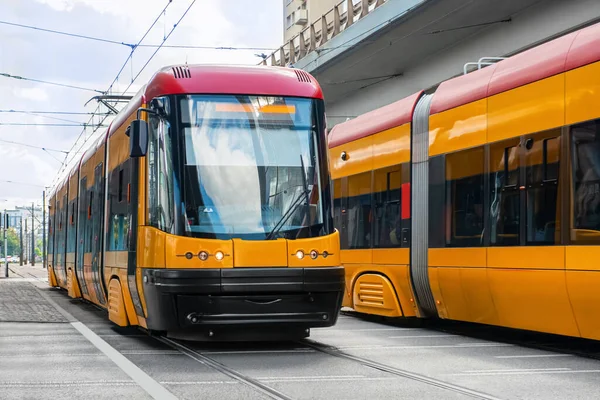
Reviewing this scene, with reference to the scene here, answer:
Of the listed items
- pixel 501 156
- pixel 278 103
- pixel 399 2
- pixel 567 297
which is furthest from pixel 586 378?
pixel 399 2

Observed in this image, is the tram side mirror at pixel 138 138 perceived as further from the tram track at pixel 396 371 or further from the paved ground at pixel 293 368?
the tram track at pixel 396 371

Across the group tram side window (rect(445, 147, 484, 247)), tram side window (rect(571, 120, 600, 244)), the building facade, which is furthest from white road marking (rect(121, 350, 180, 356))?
the building facade

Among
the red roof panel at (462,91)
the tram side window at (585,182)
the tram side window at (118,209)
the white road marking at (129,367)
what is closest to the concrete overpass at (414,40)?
the red roof panel at (462,91)

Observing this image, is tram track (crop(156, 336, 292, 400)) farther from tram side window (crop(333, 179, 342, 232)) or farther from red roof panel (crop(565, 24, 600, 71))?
tram side window (crop(333, 179, 342, 232))

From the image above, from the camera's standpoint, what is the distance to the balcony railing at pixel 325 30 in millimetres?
29203

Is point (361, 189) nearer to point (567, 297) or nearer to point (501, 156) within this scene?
point (501, 156)

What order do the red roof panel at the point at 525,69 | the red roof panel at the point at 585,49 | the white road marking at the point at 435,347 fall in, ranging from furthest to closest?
the white road marking at the point at 435,347 < the red roof panel at the point at 525,69 < the red roof panel at the point at 585,49

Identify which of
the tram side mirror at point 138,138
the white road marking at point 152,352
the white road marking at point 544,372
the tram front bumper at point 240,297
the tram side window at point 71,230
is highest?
the tram side mirror at point 138,138

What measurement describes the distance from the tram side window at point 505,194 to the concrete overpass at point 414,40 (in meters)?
8.39

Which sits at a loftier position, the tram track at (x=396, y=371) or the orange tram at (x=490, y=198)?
the orange tram at (x=490, y=198)

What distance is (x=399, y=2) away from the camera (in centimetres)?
2517

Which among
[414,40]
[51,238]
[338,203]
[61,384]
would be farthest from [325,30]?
[61,384]

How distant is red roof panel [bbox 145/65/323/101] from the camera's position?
11984mm

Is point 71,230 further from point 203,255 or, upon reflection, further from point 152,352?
point 203,255
